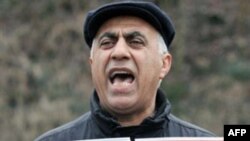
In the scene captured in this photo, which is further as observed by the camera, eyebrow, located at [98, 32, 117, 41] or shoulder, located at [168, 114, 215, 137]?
shoulder, located at [168, 114, 215, 137]

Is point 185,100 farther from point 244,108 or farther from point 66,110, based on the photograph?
point 66,110

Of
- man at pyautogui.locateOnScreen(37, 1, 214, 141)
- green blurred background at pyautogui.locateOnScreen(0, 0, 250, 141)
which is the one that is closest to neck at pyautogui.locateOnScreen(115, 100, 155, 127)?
man at pyautogui.locateOnScreen(37, 1, 214, 141)

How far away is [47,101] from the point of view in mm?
9867

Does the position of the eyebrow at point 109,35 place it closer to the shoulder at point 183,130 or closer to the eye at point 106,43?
the eye at point 106,43

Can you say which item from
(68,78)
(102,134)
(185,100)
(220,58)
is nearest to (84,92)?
(68,78)

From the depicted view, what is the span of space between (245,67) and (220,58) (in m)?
0.43

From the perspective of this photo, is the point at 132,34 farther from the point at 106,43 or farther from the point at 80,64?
the point at 80,64

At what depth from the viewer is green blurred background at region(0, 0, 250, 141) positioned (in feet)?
31.8

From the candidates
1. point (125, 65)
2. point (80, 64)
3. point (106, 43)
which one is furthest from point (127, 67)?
point (80, 64)

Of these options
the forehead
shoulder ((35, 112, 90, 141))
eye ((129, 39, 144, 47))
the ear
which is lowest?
shoulder ((35, 112, 90, 141))

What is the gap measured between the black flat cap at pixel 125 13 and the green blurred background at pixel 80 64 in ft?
18.9
